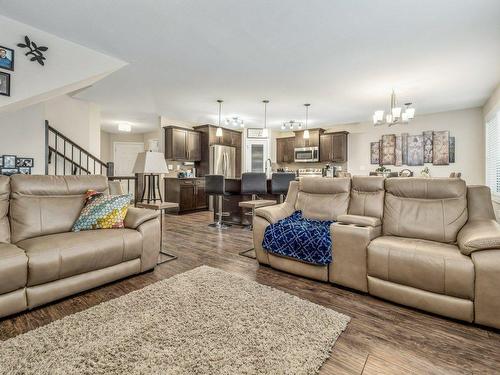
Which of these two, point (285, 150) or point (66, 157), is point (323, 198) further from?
point (285, 150)

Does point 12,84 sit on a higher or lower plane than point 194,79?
lower

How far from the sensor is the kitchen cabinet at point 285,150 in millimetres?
8312

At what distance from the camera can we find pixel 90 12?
8.10 feet

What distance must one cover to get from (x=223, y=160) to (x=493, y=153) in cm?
587

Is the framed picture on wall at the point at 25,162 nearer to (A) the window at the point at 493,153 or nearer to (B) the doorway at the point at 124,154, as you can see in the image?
(B) the doorway at the point at 124,154

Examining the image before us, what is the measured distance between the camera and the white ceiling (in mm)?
2404

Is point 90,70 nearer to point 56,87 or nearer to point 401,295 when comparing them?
point 56,87

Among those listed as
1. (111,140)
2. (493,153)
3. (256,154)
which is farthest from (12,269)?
(111,140)

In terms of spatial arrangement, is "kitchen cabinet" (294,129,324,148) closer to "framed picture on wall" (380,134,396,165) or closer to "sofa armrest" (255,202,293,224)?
"framed picture on wall" (380,134,396,165)

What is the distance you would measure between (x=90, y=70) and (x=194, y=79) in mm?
1460

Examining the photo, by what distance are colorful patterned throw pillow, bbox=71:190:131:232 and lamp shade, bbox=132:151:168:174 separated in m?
0.63

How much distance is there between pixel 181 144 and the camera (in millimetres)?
6695

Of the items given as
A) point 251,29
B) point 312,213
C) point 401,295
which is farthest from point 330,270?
point 251,29

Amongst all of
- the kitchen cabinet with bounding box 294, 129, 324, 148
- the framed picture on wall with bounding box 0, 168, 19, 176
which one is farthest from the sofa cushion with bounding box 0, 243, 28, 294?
the kitchen cabinet with bounding box 294, 129, 324, 148
